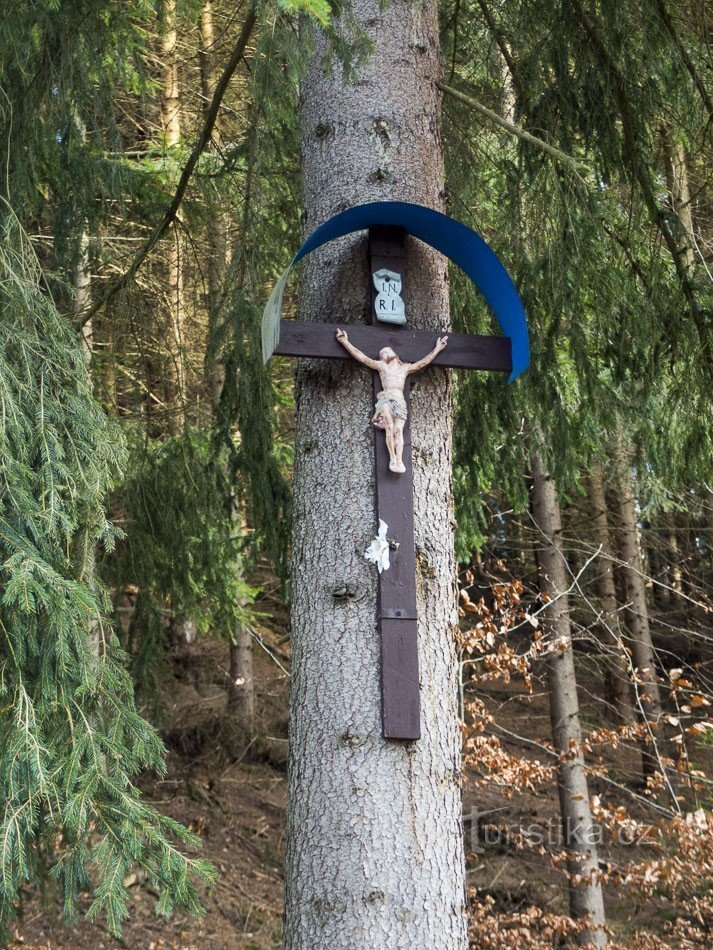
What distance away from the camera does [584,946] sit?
7.56 meters

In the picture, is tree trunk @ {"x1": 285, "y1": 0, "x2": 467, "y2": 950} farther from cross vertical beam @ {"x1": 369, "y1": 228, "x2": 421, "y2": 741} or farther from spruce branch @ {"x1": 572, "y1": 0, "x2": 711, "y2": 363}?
→ spruce branch @ {"x1": 572, "y1": 0, "x2": 711, "y2": 363}

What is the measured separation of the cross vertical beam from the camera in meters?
2.78

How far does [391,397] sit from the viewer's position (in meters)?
3.10

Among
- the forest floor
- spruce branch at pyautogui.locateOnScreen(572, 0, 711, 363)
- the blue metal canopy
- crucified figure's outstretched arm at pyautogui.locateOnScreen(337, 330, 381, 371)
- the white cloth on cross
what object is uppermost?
spruce branch at pyautogui.locateOnScreen(572, 0, 711, 363)

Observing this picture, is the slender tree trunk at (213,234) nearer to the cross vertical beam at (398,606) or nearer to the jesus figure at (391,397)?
the jesus figure at (391,397)

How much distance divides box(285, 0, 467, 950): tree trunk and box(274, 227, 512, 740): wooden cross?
0.04 m

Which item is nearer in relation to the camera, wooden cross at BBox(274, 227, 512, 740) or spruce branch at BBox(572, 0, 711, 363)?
wooden cross at BBox(274, 227, 512, 740)

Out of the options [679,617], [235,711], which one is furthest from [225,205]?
[679,617]

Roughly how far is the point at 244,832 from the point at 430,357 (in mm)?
7198

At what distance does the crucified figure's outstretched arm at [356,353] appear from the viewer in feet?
10.2

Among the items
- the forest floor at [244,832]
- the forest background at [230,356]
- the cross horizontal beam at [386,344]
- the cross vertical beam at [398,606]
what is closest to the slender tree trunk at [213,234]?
the forest background at [230,356]

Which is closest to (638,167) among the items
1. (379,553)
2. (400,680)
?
(379,553)

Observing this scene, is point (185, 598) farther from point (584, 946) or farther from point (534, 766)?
point (584, 946)

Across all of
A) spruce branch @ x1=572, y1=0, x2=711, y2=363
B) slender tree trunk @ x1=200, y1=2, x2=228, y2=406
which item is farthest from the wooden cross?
slender tree trunk @ x1=200, y1=2, x2=228, y2=406
